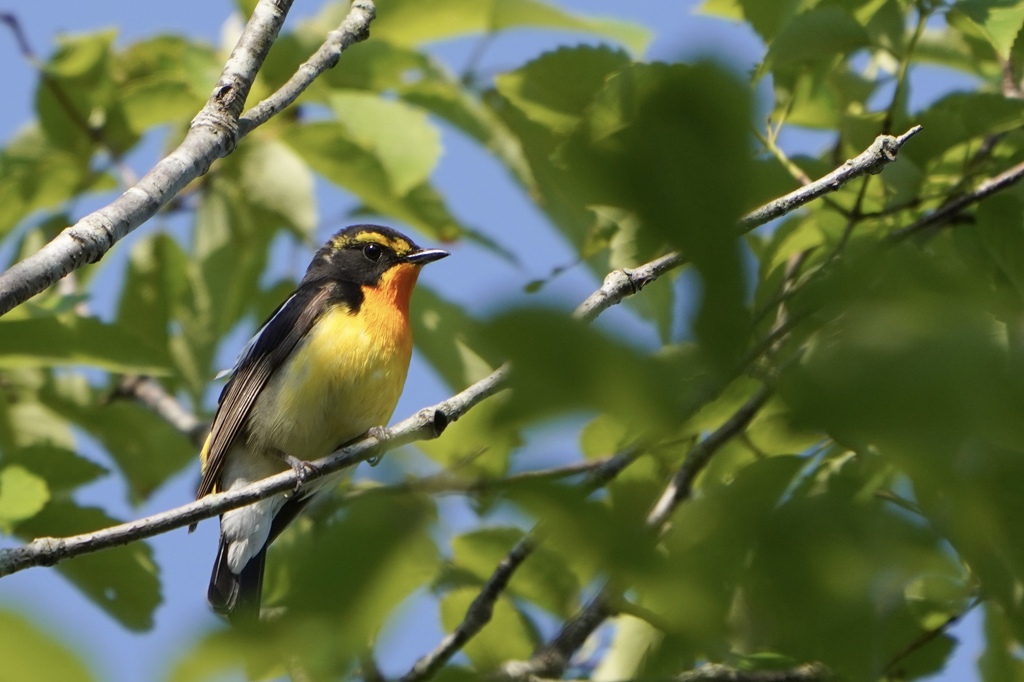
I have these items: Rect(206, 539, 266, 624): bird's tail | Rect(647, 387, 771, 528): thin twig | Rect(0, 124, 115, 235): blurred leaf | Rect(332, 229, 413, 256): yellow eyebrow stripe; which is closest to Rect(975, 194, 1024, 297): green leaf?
Rect(647, 387, 771, 528): thin twig

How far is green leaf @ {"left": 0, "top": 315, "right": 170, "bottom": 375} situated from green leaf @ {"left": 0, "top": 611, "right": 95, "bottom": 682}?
342cm

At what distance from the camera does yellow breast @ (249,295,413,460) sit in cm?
539

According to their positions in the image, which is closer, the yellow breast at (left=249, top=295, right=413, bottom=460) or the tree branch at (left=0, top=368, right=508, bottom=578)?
the tree branch at (left=0, top=368, right=508, bottom=578)

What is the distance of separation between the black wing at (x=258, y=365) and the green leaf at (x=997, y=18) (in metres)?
3.38

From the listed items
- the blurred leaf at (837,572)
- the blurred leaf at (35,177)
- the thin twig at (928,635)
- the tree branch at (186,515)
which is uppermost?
the blurred leaf at (35,177)

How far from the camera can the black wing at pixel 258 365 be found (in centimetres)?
549

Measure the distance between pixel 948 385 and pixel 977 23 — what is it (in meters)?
2.92

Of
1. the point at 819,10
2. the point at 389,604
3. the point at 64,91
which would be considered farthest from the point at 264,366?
the point at 389,604

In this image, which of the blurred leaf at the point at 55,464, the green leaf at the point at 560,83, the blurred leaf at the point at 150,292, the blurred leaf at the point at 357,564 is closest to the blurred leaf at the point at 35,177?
the blurred leaf at the point at 150,292

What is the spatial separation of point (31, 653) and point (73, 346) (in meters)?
3.57

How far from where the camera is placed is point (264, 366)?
→ 18.7 feet

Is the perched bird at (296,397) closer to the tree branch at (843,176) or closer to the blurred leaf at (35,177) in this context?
the blurred leaf at (35,177)

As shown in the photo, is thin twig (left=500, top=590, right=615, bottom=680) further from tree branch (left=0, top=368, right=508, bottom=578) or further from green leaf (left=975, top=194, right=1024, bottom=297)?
green leaf (left=975, top=194, right=1024, bottom=297)

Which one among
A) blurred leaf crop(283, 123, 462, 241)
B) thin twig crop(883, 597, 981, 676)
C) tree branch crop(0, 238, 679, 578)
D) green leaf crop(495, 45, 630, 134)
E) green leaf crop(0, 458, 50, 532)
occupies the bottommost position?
thin twig crop(883, 597, 981, 676)
